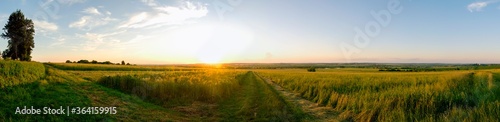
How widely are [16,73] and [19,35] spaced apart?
145 feet

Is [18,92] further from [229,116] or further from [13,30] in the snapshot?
[13,30]

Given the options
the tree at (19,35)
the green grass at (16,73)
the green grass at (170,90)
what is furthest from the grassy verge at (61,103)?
the tree at (19,35)

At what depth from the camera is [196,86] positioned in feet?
64.2

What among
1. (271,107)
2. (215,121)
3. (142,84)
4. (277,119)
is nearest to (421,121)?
(277,119)

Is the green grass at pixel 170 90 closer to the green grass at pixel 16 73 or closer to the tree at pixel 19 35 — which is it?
the green grass at pixel 16 73

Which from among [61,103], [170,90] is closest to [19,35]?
[170,90]

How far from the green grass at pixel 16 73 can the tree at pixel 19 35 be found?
40.9 meters

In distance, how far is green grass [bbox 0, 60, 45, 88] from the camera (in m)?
10.9

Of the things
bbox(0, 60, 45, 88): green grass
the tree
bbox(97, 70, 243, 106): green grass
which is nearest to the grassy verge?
bbox(0, 60, 45, 88): green grass

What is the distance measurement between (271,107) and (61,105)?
26.3 ft

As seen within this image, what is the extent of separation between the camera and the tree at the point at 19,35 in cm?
4578

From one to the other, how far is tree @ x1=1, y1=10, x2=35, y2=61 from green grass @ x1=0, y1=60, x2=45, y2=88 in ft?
134

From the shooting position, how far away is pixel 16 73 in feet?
39.0

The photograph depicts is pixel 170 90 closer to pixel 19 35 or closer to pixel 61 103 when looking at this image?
pixel 61 103
